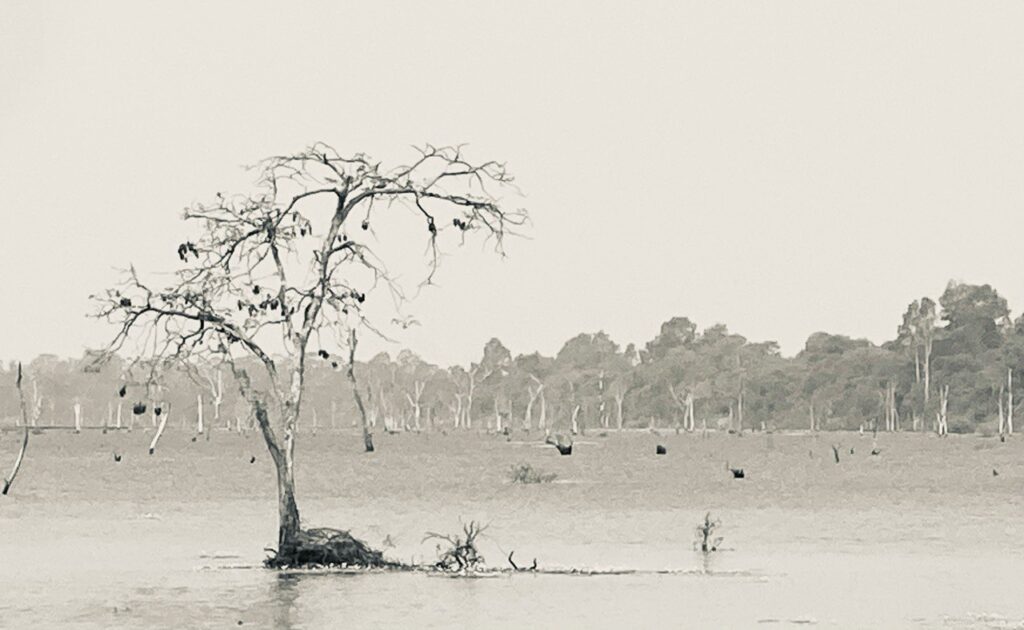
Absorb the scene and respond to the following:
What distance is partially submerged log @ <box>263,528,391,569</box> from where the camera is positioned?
90.0ft

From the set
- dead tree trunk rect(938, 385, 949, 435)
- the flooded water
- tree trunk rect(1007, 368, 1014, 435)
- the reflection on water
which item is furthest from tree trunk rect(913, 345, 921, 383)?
the reflection on water

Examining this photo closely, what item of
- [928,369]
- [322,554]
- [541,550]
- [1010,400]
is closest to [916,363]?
[928,369]

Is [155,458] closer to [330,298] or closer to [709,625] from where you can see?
[330,298]

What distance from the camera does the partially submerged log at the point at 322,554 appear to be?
27422mm

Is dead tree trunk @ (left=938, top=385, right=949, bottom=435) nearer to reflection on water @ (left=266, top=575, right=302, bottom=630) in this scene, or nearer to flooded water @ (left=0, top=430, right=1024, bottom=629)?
flooded water @ (left=0, top=430, right=1024, bottom=629)

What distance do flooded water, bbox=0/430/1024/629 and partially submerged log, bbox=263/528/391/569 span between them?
437 mm

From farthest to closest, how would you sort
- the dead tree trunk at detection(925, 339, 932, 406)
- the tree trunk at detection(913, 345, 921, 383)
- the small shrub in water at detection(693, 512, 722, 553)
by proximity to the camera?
the tree trunk at detection(913, 345, 921, 383) < the dead tree trunk at detection(925, 339, 932, 406) < the small shrub in water at detection(693, 512, 722, 553)

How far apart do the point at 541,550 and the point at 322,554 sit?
7.22 metres

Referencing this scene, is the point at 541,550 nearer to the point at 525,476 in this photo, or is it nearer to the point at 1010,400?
the point at 525,476

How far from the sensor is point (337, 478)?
237 ft

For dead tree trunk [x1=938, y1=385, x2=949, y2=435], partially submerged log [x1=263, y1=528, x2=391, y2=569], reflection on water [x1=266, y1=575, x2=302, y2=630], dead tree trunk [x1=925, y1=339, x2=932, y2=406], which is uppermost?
dead tree trunk [x1=925, y1=339, x2=932, y2=406]

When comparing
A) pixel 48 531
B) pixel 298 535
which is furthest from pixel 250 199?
pixel 48 531

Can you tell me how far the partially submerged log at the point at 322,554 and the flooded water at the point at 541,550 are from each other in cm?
44

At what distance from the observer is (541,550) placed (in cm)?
3375
